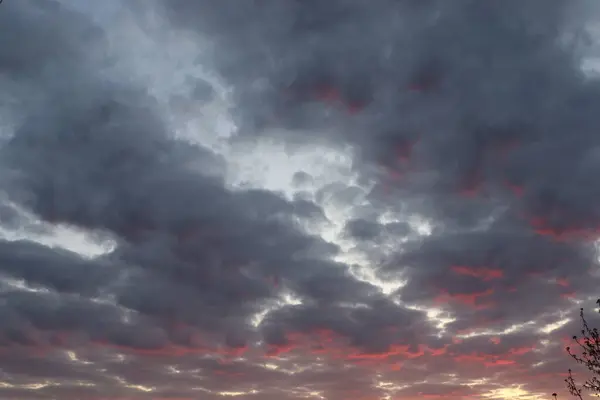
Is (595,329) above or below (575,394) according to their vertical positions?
above

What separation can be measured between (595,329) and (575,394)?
11.4ft

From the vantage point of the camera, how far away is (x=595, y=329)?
125ft

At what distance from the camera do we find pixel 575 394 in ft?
121

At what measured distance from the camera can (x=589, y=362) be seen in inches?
1496

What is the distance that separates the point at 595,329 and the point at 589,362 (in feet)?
5.46

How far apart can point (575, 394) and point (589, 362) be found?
2.08m
